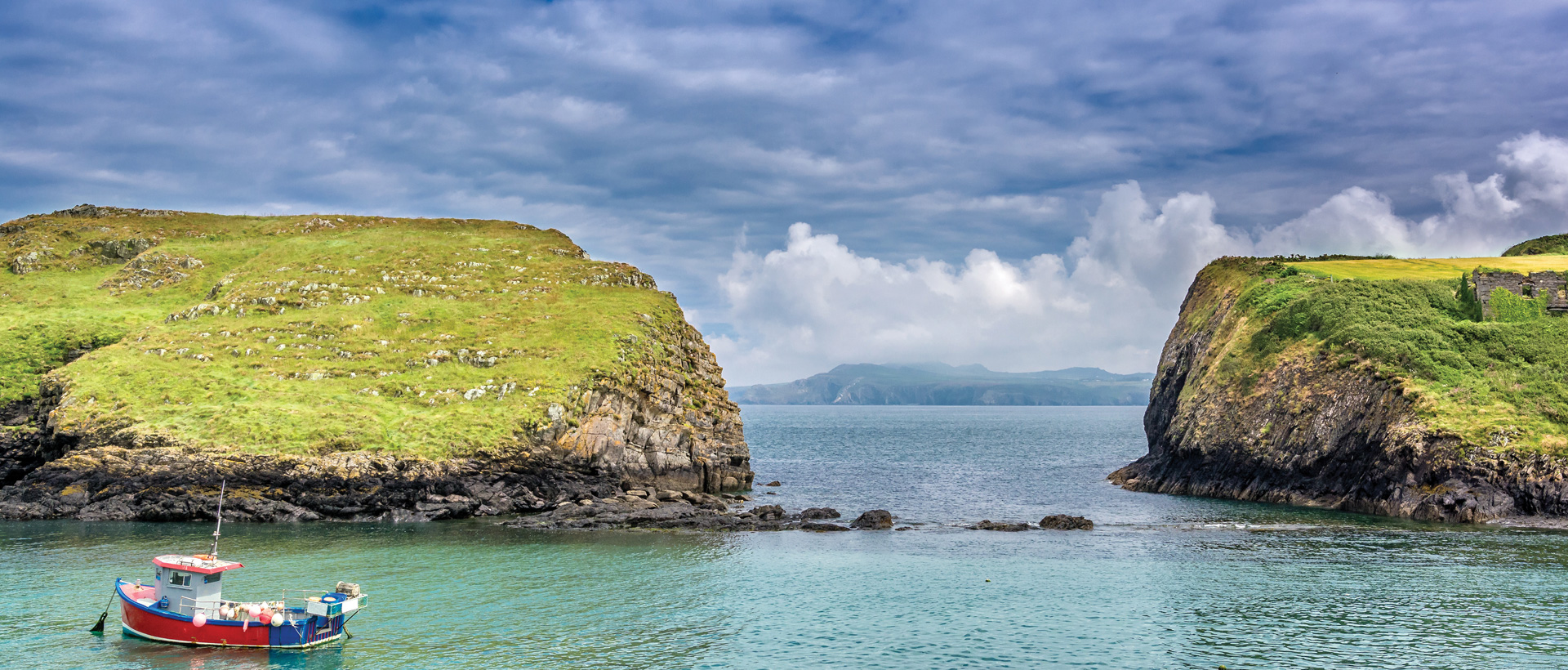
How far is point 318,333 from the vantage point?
81.2 metres

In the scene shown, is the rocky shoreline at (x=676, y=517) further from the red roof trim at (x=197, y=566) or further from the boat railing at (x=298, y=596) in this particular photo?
the red roof trim at (x=197, y=566)

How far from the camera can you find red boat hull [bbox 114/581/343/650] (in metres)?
31.8

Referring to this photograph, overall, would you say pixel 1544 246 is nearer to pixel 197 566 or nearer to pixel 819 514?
pixel 819 514

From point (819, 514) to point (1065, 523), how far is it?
17.8 meters

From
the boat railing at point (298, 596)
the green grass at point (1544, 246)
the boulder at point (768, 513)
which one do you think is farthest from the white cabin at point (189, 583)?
the green grass at point (1544, 246)

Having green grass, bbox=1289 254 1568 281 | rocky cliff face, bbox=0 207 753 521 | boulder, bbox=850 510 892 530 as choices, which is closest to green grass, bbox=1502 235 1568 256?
green grass, bbox=1289 254 1568 281

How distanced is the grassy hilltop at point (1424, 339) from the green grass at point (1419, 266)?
0.14 m

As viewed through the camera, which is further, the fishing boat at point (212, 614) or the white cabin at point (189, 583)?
the white cabin at point (189, 583)

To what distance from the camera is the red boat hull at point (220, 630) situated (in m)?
31.8

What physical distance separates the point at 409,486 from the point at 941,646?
148 feet

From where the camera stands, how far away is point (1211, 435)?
78.1 m

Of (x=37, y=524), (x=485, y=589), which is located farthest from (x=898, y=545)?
(x=37, y=524)

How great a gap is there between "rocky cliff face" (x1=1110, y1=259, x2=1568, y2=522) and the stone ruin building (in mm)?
16288

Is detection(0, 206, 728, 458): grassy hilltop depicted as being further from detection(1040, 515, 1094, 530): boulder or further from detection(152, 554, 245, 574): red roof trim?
detection(1040, 515, 1094, 530): boulder
